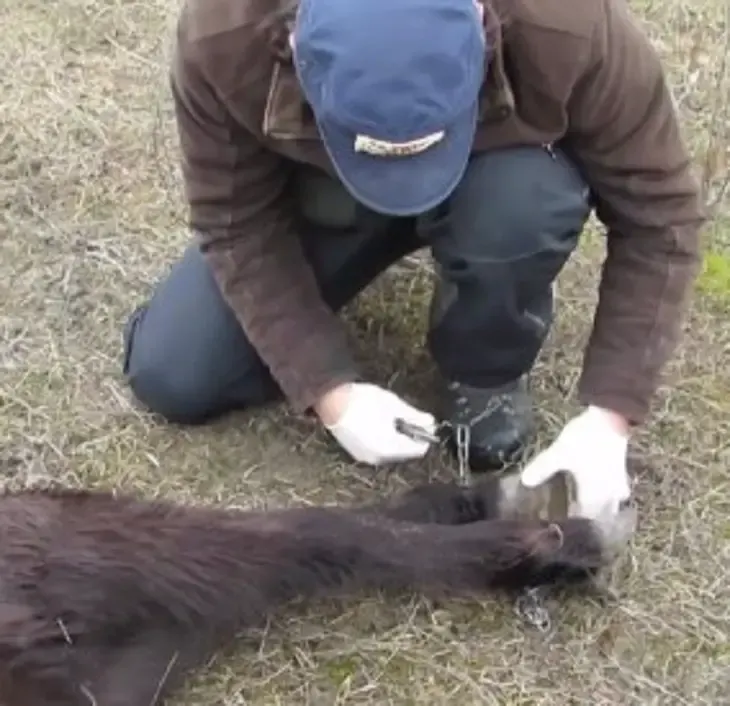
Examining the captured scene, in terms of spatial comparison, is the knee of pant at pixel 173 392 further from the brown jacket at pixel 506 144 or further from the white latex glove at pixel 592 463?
the white latex glove at pixel 592 463

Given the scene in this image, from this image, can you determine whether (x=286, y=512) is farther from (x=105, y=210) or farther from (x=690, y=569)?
(x=105, y=210)

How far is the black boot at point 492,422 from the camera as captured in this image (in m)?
2.89

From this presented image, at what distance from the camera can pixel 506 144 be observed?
2.58 meters

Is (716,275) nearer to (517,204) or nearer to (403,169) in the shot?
Answer: (517,204)

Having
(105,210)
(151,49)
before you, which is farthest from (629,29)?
(151,49)

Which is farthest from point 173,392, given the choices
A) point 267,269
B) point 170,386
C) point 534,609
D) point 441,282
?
point 534,609

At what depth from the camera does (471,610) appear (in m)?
2.64

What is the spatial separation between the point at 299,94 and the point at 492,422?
0.84m

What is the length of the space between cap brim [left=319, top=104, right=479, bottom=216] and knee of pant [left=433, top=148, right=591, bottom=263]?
0.39 m

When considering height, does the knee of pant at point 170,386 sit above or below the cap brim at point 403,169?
below

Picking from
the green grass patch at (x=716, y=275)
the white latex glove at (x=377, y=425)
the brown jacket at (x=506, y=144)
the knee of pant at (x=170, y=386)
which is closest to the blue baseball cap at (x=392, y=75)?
the brown jacket at (x=506, y=144)

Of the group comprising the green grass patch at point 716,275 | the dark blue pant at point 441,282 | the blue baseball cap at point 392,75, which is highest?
the blue baseball cap at point 392,75

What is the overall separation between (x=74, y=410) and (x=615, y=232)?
1058 mm

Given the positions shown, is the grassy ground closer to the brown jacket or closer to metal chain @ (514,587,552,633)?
metal chain @ (514,587,552,633)
